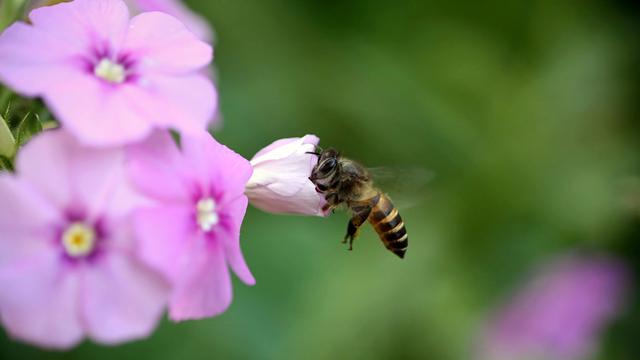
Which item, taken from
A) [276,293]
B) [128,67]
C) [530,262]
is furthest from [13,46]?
[530,262]

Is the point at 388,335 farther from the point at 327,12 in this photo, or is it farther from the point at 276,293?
the point at 327,12

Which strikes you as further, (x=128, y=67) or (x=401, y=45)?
(x=401, y=45)

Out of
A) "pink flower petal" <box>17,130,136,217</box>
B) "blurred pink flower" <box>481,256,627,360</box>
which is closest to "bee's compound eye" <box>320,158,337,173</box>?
"pink flower petal" <box>17,130,136,217</box>

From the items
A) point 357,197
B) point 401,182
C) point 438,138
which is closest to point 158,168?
point 357,197

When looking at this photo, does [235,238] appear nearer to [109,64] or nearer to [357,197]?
[109,64]

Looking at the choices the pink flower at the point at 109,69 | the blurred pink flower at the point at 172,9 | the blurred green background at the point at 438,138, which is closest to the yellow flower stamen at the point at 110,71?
the pink flower at the point at 109,69

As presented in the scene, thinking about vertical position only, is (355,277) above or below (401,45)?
below

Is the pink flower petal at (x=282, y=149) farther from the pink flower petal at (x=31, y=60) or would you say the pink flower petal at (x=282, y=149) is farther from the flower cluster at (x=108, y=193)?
the pink flower petal at (x=31, y=60)
